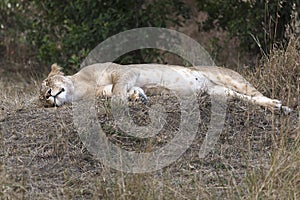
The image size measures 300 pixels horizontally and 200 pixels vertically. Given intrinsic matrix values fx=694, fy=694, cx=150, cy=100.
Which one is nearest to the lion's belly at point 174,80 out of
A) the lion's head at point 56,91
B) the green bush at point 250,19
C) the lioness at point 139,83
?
the lioness at point 139,83

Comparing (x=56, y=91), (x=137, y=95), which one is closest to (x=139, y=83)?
(x=137, y=95)

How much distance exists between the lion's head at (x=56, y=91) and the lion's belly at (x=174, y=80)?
612 mm

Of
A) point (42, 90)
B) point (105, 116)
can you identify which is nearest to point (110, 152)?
point (105, 116)

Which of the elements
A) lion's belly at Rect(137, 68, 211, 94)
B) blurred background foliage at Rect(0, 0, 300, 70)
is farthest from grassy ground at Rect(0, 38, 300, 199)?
blurred background foliage at Rect(0, 0, 300, 70)

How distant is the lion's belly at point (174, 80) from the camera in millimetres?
6055

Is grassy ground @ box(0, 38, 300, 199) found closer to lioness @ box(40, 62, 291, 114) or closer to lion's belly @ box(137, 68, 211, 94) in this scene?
lioness @ box(40, 62, 291, 114)

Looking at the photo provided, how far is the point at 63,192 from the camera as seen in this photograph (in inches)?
163

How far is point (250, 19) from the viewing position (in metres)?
8.05

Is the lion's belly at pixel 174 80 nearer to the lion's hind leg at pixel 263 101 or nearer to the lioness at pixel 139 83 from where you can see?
the lioness at pixel 139 83

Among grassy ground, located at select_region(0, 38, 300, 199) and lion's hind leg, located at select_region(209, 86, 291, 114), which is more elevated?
lion's hind leg, located at select_region(209, 86, 291, 114)

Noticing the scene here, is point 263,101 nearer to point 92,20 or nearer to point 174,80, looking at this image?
point 174,80

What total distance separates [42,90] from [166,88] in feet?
3.49

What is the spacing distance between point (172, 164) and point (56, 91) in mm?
1546

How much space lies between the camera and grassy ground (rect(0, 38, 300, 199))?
403 centimetres
